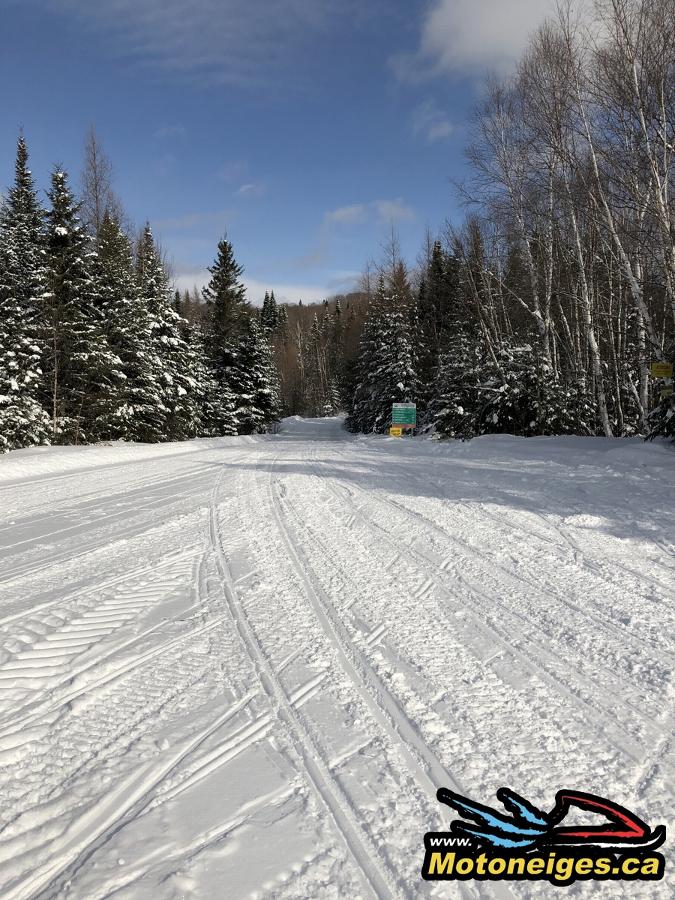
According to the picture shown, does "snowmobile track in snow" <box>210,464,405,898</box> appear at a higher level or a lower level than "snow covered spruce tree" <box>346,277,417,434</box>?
lower

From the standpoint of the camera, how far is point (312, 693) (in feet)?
8.59

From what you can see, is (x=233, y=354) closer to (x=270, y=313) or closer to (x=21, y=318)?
(x=21, y=318)

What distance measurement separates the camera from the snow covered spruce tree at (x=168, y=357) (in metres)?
24.6

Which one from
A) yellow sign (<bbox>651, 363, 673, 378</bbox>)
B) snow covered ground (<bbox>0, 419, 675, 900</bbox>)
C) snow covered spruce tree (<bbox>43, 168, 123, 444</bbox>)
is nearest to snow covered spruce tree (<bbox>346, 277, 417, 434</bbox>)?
snow covered spruce tree (<bbox>43, 168, 123, 444</bbox>)

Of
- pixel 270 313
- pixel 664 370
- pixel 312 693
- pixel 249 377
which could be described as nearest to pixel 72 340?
pixel 249 377

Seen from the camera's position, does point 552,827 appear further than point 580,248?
No

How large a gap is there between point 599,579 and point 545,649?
1407mm

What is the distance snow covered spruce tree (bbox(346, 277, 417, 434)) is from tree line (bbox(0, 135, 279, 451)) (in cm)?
1040

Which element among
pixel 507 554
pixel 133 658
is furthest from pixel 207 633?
pixel 507 554

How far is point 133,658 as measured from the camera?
2.98m

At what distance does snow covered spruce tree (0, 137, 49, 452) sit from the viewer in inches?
660

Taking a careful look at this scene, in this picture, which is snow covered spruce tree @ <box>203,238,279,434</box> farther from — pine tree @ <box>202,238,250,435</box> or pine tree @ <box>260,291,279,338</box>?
pine tree @ <box>260,291,279,338</box>

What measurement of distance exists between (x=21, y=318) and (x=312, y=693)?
1972cm

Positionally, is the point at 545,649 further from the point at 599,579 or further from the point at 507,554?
the point at 507,554
